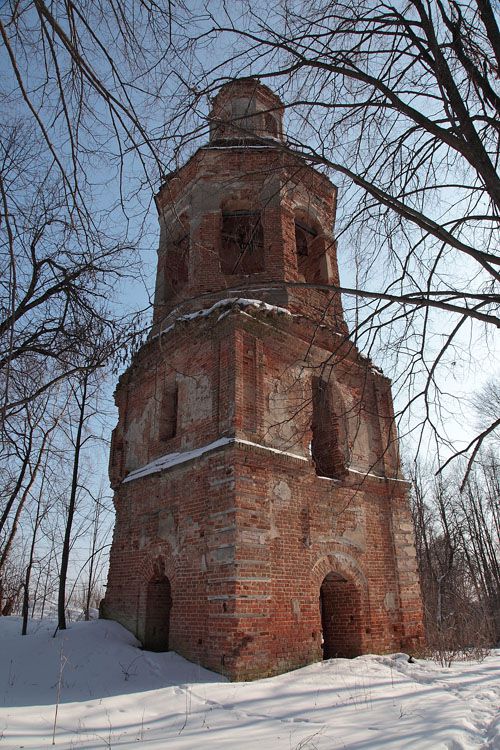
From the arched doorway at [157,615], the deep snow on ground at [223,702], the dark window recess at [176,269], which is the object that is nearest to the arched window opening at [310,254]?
the dark window recess at [176,269]

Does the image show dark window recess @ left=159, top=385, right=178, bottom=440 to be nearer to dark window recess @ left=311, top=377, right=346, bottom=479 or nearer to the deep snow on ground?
dark window recess @ left=311, top=377, right=346, bottom=479

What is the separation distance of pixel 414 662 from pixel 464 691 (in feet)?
6.72

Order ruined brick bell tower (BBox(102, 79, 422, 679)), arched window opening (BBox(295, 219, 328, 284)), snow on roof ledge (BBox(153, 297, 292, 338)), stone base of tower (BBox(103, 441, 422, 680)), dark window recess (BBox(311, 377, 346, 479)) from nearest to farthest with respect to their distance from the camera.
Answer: stone base of tower (BBox(103, 441, 422, 680)) < ruined brick bell tower (BBox(102, 79, 422, 679)) < snow on roof ledge (BBox(153, 297, 292, 338)) < dark window recess (BBox(311, 377, 346, 479)) < arched window opening (BBox(295, 219, 328, 284))

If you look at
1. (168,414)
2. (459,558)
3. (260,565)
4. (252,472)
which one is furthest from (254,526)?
(459,558)

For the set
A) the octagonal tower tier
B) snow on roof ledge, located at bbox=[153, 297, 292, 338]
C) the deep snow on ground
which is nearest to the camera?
the deep snow on ground

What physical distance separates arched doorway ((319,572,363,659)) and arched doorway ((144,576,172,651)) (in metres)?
3.15

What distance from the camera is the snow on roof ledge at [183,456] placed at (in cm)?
843

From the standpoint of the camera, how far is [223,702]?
19.9 ft

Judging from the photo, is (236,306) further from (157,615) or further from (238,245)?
(157,615)

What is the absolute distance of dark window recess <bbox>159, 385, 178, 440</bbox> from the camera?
10.7 m

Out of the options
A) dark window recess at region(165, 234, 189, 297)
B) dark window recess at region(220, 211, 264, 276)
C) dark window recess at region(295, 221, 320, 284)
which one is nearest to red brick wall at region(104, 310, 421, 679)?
dark window recess at region(165, 234, 189, 297)

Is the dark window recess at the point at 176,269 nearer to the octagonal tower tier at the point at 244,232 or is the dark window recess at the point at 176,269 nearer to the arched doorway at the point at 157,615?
the octagonal tower tier at the point at 244,232

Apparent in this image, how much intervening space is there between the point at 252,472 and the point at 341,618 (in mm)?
3756

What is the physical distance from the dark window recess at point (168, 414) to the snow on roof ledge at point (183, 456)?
641mm
